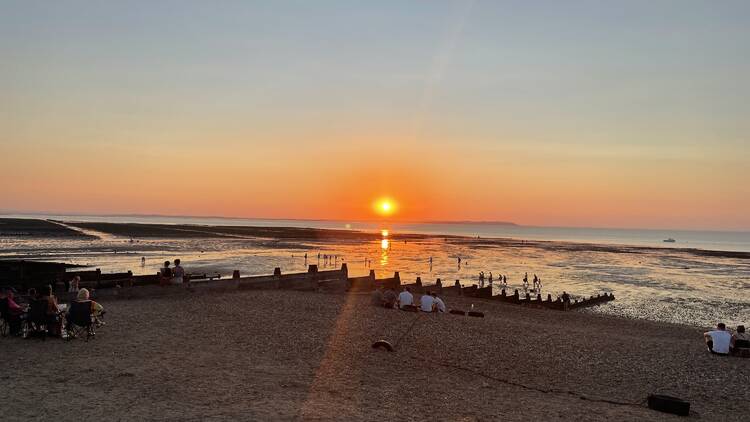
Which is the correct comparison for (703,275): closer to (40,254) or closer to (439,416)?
(439,416)

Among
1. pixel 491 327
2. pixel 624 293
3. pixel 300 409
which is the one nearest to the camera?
pixel 300 409

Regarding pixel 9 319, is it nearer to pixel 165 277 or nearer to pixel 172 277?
pixel 165 277

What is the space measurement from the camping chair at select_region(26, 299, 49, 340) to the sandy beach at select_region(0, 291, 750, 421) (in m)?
0.52

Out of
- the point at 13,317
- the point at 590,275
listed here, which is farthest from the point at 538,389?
the point at 590,275

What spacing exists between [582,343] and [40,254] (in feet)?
191

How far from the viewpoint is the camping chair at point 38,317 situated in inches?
544

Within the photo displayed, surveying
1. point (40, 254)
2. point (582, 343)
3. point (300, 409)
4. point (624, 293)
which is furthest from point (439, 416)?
point (40, 254)

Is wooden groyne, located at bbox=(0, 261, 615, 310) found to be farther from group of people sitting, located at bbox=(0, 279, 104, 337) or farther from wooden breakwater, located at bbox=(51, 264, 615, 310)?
group of people sitting, located at bbox=(0, 279, 104, 337)

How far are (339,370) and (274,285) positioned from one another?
48.3 feet

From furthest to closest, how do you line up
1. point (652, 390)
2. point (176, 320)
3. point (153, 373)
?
point (176, 320) → point (652, 390) → point (153, 373)

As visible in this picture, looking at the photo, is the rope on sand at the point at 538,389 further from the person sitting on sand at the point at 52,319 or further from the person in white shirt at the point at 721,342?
the person sitting on sand at the point at 52,319

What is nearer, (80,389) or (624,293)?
(80,389)

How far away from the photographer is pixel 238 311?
19.5 m

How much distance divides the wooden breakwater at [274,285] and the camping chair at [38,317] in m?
5.76
